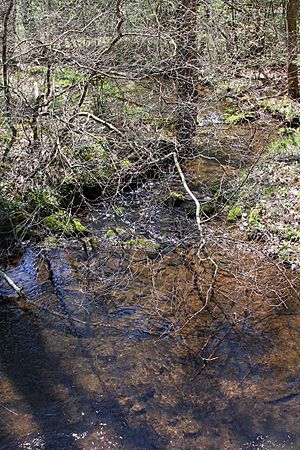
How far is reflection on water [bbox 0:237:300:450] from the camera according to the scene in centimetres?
438

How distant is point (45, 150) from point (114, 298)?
284 cm

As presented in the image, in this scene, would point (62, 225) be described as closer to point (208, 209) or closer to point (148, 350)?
point (208, 209)

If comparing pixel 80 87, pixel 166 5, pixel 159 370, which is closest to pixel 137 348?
pixel 159 370

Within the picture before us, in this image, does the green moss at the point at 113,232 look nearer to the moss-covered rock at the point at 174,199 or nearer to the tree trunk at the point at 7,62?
the moss-covered rock at the point at 174,199

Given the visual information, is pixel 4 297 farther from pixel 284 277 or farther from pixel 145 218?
pixel 284 277

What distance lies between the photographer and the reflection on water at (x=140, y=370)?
4375mm

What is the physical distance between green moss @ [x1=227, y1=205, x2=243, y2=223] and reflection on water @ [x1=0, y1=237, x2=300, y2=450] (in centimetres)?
160

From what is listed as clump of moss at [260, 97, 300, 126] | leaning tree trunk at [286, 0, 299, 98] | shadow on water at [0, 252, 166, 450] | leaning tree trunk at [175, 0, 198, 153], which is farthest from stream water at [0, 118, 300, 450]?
leaning tree trunk at [286, 0, 299, 98]

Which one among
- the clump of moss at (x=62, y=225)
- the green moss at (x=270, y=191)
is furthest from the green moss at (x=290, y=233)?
the clump of moss at (x=62, y=225)

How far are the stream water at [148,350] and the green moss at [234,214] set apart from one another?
0.66m

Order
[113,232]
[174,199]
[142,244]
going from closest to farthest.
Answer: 1. [142,244]
2. [113,232]
3. [174,199]

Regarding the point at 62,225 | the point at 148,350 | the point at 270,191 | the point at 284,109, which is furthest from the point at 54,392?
the point at 284,109

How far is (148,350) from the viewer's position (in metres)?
5.40

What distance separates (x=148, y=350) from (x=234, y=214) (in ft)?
11.6
